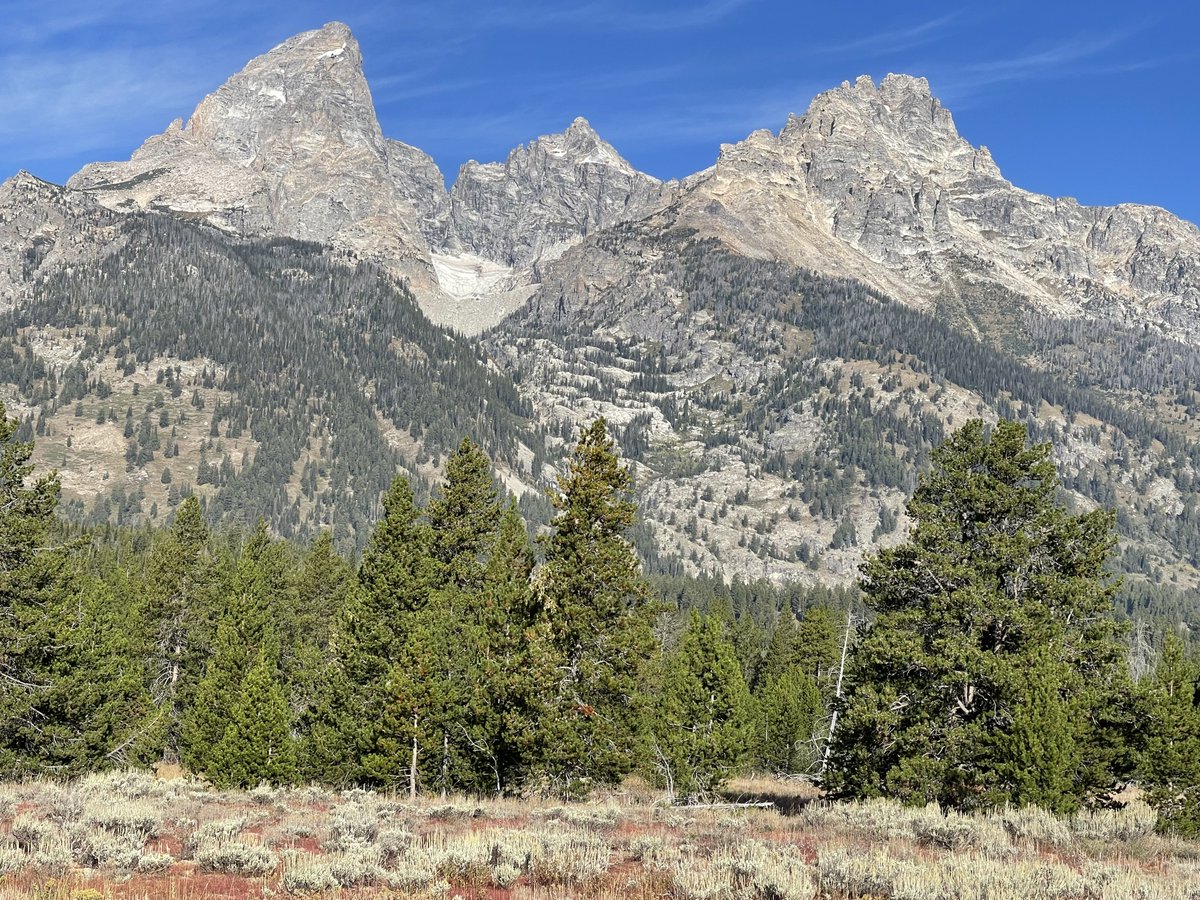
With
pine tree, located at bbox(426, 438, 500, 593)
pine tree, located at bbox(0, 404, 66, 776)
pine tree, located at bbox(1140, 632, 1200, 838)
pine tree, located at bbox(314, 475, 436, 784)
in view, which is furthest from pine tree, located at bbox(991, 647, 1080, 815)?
pine tree, located at bbox(0, 404, 66, 776)

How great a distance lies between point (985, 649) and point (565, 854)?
63.1ft

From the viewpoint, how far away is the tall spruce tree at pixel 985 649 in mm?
26625

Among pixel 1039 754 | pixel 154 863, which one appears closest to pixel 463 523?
pixel 1039 754

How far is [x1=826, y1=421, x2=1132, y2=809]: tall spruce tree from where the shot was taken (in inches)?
1048

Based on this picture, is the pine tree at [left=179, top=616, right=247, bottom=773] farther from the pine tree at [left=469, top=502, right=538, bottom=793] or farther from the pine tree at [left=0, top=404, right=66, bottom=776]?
the pine tree at [left=469, top=502, right=538, bottom=793]

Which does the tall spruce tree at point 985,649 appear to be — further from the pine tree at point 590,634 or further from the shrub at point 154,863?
the shrub at point 154,863

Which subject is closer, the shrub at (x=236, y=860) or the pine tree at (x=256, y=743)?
the shrub at (x=236, y=860)

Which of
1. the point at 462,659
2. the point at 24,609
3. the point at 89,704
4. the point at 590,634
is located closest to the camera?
the point at 590,634

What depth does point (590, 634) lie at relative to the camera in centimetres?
3394

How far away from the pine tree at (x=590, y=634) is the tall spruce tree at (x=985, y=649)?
7.96 m

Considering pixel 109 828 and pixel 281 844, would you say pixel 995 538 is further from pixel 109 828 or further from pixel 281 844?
pixel 109 828

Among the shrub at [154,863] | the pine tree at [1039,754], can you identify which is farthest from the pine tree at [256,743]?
the pine tree at [1039,754]

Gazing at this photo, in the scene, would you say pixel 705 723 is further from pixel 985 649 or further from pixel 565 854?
pixel 565 854

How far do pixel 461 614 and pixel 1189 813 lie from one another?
29227mm
